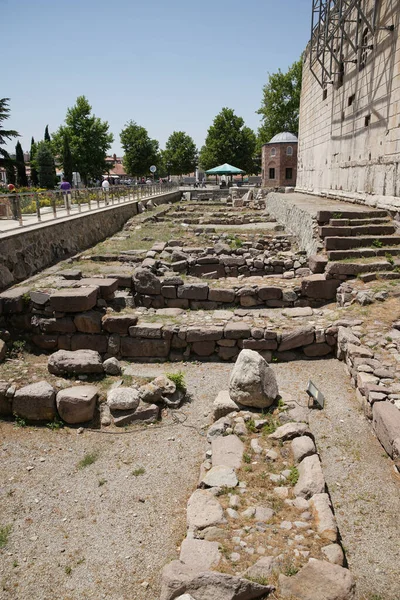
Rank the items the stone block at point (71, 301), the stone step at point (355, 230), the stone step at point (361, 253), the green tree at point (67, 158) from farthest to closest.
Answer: the green tree at point (67, 158) → the stone step at point (355, 230) → the stone step at point (361, 253) → the stone block at point (71, 301)

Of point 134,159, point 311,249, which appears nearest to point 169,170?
point 134,159

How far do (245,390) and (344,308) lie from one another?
385 cm

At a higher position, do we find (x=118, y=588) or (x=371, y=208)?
(x=371, y=208)

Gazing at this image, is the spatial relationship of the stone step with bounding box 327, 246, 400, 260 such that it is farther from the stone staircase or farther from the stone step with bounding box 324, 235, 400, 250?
the stone step with bounding box 324, 235, 400, 250

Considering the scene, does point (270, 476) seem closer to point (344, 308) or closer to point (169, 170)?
point (344, 308)

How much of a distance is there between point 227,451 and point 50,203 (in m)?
10.3

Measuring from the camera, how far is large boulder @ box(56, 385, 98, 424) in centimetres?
594

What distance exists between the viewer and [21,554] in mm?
3959

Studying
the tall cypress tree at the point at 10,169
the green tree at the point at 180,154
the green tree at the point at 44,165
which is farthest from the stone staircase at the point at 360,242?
the green tree at the point at 180,154

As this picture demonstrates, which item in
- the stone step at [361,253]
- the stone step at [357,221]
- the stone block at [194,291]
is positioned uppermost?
the stone step at [357,221]

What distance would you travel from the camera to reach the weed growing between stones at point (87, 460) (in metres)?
5.21

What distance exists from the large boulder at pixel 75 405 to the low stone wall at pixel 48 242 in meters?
4.71

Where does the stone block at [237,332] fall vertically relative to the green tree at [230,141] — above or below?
below

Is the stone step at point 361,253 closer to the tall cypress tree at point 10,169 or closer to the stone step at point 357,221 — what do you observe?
the stone step at point 357,221
